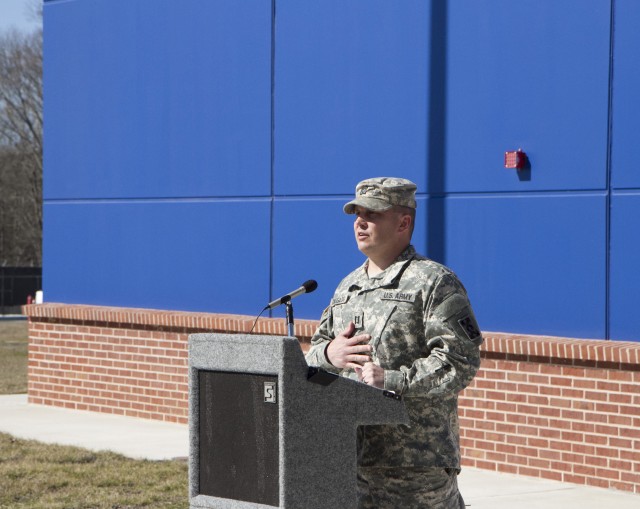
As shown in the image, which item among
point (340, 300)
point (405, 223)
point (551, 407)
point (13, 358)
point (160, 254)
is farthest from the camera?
point (13, 358)

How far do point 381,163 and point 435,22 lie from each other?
1280 mm

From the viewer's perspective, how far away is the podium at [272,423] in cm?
457

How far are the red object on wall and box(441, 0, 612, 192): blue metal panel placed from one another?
0.19ft

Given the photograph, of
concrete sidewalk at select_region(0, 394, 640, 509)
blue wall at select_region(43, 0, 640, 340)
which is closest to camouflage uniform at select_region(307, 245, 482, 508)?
concrete sidewalk at select_region(0, 394, 640, 509)

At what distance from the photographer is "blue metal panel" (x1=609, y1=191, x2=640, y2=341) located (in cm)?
943

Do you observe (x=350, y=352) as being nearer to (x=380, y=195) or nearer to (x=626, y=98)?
(x=380, y=195)

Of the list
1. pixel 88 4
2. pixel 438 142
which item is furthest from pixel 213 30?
pixel 438 142

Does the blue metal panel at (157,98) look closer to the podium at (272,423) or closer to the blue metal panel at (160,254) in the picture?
the blue metal panel at (160,254)

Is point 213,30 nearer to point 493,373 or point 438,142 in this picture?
point 438,142

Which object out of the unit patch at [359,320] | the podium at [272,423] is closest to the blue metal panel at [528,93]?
the unit patch at [359,320]

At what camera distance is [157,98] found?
13.4 meters

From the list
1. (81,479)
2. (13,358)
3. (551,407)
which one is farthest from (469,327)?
(13,358)

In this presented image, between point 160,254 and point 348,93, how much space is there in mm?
2979

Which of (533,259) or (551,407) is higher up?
(533,259)
